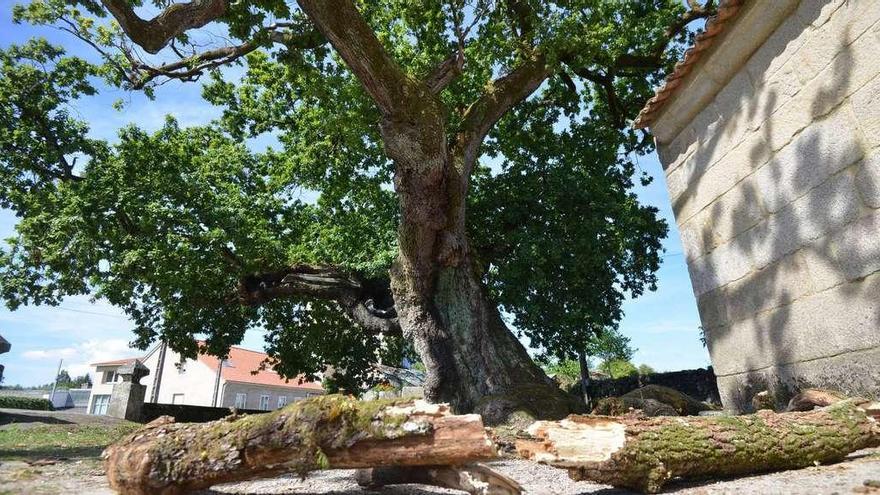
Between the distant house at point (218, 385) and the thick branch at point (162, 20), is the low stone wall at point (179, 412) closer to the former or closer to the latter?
the thick branch at point (162, 20)

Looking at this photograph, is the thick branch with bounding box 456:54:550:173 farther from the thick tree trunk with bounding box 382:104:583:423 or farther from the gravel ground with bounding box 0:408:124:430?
the gravel ground with bounding box 0:408:124:430

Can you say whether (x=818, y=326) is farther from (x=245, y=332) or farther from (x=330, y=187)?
(x=245, y=332)

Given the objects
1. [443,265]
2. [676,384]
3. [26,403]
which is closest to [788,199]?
[443,265]

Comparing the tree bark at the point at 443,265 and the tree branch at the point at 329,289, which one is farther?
the tree branch at the point at 329,289

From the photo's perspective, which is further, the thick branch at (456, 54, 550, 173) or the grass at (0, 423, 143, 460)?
the thick branch at (456, 54, 550, 173)

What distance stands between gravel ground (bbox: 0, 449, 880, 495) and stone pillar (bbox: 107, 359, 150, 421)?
10.9 m

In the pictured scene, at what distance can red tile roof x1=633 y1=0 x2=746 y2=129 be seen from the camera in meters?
5.21

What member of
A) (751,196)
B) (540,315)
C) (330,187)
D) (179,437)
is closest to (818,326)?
(751,196)

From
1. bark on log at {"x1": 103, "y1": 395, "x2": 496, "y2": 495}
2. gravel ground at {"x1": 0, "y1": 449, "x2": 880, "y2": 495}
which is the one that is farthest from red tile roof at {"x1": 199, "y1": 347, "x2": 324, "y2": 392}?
bark on log at {"x1": 103, "y1": 395, "x2": 496, "y2": 495}

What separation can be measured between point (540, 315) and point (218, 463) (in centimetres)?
929

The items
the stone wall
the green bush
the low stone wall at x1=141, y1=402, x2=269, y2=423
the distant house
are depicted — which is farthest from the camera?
A: the distant house

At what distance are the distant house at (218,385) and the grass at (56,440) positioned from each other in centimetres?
2619

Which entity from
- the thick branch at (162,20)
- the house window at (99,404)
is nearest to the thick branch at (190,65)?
the thick branch at (162,20)

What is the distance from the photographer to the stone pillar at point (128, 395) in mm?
15422
